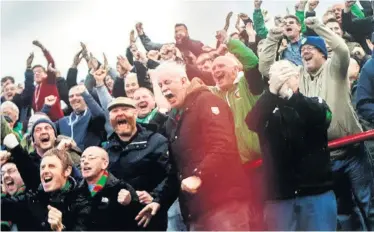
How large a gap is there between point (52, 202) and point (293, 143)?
6.58ft

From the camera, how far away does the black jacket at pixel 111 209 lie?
17.7 ft

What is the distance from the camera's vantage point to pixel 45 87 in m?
6.37

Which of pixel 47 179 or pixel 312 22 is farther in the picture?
pixel 47 179

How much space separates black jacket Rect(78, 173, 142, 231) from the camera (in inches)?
212

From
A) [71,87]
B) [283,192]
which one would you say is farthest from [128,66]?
[283,192]

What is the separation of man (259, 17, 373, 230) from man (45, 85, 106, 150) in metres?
1.45

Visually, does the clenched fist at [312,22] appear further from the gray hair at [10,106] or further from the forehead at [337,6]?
the gray hair at [10,106]

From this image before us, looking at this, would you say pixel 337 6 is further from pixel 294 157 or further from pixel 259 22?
pixel 294 157

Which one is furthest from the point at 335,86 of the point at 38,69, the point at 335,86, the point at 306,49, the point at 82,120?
the point at 38,69

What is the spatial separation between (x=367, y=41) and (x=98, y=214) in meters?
2.62

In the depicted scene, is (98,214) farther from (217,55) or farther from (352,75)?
(352,75)

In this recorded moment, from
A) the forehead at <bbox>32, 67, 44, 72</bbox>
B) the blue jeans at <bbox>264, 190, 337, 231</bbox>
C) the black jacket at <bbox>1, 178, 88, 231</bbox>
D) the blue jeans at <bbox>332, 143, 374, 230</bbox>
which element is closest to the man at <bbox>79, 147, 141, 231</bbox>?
the black jacket at <bbox>1, 178, 88, 231</bbox>

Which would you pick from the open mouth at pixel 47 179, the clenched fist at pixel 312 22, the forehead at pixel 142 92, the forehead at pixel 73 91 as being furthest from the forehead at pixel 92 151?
the clenched fist at pixel 312 22

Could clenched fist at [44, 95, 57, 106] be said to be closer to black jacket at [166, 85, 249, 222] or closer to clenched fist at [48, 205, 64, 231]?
clenched fist at [48, 205, 64, 231]
